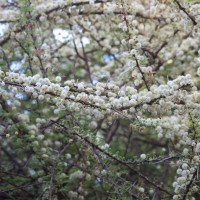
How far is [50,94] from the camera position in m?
3.26

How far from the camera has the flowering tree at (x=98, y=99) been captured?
334 centimetres

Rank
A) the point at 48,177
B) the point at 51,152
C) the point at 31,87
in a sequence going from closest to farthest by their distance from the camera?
the point at 31,87
the point at 48,177
the point at 51,152

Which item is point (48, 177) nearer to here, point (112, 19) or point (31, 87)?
point (31, 87)

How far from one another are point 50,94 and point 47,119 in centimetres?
123

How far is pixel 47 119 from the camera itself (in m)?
4.46

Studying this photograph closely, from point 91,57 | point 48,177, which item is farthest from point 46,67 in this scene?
point 91,57

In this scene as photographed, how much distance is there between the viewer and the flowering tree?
3.34 metres

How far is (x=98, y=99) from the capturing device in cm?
324

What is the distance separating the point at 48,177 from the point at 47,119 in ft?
2.31

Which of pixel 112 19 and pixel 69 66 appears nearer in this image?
pixel 112 19

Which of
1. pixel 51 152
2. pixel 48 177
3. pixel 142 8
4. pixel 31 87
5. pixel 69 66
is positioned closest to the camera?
pixel 31 87

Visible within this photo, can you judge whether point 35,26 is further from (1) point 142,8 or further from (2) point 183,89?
(2) point 183,89

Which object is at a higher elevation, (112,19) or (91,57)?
(91,57)

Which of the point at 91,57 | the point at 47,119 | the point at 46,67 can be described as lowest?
the point at 47,119
